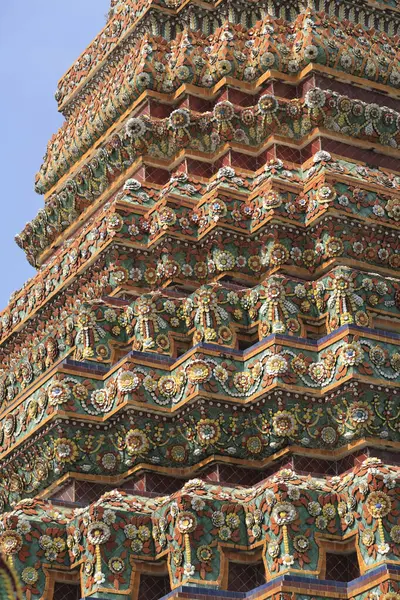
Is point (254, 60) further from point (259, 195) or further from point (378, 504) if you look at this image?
point (378, 504)

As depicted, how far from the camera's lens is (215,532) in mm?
19391

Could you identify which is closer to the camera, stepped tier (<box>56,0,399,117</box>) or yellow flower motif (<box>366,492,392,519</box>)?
yellow flower motif (<box>366,492,392,519</box>)

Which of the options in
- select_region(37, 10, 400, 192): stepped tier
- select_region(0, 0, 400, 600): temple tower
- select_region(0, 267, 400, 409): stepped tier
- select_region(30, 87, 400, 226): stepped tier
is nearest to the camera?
select_region(0, 0, 400, 600): temple tower

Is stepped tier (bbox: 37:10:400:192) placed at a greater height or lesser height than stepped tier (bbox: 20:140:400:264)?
greater

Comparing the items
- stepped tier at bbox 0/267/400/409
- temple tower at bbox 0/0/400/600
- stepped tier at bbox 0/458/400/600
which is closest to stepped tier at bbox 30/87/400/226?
temple tower at bbox 0/0/400/600

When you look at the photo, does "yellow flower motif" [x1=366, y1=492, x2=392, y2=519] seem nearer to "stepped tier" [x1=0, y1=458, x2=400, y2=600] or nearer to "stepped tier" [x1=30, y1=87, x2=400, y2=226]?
"stepped tier" [x1=0, y1=458, x2=400, y2=600]

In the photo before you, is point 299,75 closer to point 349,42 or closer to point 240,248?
point 349,42

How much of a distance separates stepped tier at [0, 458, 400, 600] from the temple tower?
0.09 feet

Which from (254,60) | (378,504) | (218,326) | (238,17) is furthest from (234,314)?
(238,17)

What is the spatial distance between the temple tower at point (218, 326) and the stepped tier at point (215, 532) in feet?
0.09

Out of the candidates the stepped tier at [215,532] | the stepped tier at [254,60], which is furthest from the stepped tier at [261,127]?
the stepped tier at [215,532]

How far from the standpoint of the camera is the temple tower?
1942 centimetres

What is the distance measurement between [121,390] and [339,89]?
7.20m

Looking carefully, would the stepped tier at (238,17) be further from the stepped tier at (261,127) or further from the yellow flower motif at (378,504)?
the yellow flower motif at (378,504)
